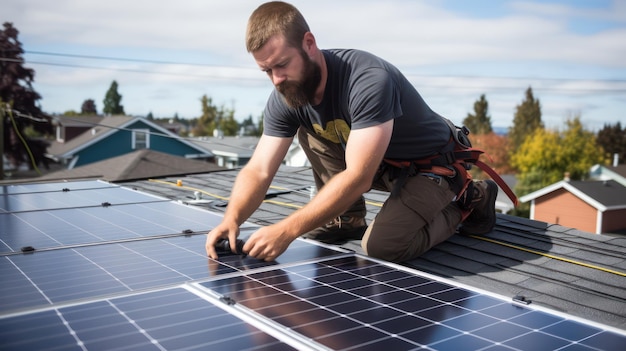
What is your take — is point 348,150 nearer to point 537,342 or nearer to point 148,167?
point 537,342

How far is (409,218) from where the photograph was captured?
3920 mm

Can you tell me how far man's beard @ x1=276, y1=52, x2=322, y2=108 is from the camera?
361 centimetres

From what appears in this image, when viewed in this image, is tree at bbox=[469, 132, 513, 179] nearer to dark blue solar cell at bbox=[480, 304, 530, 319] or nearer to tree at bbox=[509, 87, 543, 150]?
tree at bbox=[509, 87, 543, 150]

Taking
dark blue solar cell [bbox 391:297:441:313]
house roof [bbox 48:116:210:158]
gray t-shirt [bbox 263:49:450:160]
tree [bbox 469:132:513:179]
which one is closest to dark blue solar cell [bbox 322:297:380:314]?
dark blue solar cell [bbox 391:297:441:313]

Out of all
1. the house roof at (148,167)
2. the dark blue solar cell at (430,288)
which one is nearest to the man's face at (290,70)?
the dark blue solar cell at (430,288)

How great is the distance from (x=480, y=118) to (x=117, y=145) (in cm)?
5530

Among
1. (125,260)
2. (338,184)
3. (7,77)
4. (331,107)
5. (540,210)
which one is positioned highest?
(7,77)

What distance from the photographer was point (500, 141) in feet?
213

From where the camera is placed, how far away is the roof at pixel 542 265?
3.08 meters

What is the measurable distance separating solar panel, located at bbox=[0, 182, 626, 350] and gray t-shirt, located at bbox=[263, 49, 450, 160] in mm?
887

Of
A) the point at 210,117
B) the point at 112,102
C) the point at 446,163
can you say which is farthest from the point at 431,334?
the point at 112,102

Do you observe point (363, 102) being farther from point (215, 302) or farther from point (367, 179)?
point (215, 302)

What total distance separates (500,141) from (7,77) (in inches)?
2013

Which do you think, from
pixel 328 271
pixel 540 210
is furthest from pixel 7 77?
pixel 328 271
